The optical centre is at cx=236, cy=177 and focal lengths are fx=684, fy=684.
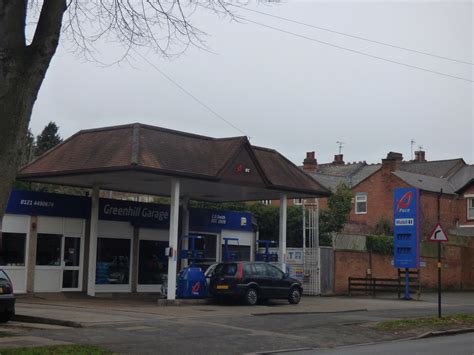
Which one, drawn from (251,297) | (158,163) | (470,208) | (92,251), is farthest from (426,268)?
(158,163)

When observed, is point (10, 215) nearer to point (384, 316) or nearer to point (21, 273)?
point (21, 273)

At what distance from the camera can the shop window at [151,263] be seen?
29641 millimetres

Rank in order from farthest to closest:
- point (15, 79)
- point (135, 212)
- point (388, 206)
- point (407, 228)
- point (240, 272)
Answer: point (388, 206) < point (407, 228) < point (135, 212) < point (240, 272) < point (15, 79)

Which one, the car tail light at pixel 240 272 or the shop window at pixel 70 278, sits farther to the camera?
the shop window at pixel 70 278

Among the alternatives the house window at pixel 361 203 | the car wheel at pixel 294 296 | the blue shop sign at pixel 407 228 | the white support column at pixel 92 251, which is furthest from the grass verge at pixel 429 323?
the house window at pixel 361 203

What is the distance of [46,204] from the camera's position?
25844mm

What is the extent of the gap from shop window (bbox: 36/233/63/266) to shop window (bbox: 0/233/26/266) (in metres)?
0.63

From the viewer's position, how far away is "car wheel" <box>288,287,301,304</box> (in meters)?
26.0

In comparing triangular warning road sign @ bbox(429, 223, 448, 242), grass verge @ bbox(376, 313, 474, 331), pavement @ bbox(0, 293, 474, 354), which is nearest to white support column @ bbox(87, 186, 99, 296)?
pavement @ bbox(0, 293, 474, 354)

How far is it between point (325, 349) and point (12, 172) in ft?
26.6

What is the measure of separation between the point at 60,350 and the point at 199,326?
578 cm

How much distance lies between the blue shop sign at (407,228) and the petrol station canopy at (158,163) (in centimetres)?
413

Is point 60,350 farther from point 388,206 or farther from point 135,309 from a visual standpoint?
point 388,206

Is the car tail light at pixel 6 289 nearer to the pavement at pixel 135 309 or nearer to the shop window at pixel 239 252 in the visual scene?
the pavement at pixel 135 309
